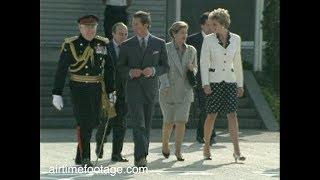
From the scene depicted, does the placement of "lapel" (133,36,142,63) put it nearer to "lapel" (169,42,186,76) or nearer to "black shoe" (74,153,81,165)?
"lapel" (169,42,186,76)

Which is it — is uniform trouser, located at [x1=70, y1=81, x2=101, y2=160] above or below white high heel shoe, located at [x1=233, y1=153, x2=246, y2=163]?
above

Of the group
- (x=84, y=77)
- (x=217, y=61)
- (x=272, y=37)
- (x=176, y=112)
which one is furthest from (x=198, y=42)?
(x=272, y=37)

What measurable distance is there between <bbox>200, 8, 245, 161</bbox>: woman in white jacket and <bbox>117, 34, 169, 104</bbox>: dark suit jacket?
29.9 inches

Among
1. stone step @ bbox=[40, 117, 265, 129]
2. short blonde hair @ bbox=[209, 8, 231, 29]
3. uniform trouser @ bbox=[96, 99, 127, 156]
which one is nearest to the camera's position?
short blonde hair @ bbox=[209, 8, 231, 29]

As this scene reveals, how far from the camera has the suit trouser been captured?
1262 cm

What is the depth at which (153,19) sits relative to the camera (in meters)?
23.4

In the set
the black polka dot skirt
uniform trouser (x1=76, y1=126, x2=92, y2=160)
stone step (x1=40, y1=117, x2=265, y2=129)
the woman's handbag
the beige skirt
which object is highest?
the woman's handbag

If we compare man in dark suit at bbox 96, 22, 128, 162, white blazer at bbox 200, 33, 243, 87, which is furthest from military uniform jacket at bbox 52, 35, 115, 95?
white blazer at bbox 200, 33, 243, 87

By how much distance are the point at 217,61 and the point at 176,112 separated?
86 centimetres

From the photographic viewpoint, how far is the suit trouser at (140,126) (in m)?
12.6
